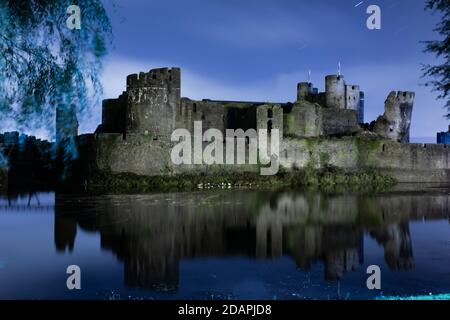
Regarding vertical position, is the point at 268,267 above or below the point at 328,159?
below

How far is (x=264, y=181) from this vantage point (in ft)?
91.6

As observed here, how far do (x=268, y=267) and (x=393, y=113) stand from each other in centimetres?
3290

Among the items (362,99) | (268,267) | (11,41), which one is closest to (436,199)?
(268,267)

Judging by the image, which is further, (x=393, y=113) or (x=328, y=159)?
(x=393, y=113)

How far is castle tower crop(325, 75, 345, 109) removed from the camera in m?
39.3

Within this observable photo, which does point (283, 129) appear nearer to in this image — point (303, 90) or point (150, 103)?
point (150, 103)

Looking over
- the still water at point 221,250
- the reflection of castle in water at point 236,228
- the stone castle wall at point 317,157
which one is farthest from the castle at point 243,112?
the still water at point 221,250

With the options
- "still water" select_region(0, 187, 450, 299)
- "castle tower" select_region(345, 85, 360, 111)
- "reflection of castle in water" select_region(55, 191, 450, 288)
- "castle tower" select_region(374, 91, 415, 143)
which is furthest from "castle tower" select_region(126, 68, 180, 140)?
"castle tower" select_region(374, 91, 415, 143)

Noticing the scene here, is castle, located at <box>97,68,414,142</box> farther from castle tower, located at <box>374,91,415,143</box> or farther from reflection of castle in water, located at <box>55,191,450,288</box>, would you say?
reflection of castle in water, located at <box>55,191,450,288</box>

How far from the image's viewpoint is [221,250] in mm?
9914

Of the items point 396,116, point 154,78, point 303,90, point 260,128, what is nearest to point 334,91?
point 303,90

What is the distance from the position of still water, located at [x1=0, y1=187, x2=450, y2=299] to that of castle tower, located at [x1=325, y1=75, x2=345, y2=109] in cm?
2272

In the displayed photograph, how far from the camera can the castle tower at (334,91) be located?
3931 cm
